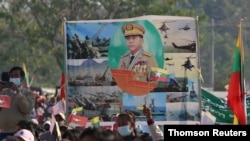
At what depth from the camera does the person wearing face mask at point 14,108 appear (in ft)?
40.2

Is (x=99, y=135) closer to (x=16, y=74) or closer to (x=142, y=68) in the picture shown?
(x=16, y=74)

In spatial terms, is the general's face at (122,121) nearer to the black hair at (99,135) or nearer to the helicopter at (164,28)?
the helicopter at (164,28)

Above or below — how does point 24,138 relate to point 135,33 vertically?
below

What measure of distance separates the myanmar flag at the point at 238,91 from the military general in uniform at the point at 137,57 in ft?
3.78

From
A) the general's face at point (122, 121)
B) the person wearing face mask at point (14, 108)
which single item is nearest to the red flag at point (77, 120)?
the person wearing face mask at point (14, 108)

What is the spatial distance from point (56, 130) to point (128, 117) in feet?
6.11

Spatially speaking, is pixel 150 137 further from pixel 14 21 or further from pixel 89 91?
pixel 14 21

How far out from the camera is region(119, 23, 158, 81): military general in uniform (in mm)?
14844

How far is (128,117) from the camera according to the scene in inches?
451

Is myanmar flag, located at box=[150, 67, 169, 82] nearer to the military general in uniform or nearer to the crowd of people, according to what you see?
the military general in uniform

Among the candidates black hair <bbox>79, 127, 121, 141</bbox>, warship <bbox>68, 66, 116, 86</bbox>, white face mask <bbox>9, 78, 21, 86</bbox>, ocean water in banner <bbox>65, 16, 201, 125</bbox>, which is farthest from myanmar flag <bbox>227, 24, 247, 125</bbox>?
black hair <bbox>79, 127, 121, 141</bbox>

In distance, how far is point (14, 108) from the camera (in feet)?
40.5

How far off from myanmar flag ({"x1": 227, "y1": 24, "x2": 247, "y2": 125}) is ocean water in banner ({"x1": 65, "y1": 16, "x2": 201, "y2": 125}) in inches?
19.6

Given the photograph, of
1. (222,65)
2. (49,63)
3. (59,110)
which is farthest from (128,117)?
(222,65)
